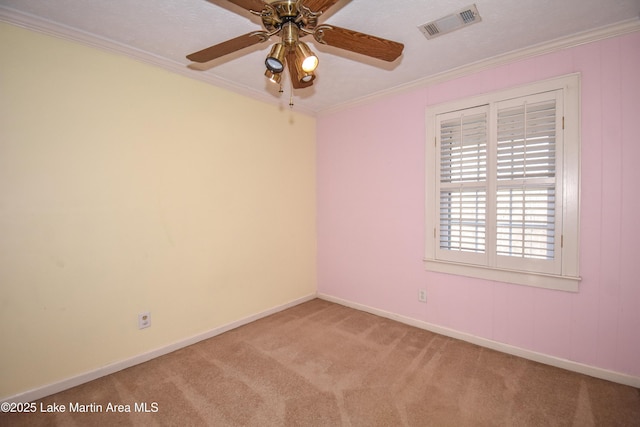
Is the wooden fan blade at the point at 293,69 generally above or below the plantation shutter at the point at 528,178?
above

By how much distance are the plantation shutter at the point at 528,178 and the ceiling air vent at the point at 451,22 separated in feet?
2.78

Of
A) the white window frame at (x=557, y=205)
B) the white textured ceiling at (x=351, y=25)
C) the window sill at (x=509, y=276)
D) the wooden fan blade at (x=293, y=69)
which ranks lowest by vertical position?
the window sill at (x=509, y=276)

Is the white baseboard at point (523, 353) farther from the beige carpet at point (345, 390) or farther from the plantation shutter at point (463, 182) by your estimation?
the plantation shutter at point (463, 182)

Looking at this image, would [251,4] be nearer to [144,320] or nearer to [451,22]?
[451,22]

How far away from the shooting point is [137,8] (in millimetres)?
1840

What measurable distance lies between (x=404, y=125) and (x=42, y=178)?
316 centimetres

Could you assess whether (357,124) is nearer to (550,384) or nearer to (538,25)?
(538,25)

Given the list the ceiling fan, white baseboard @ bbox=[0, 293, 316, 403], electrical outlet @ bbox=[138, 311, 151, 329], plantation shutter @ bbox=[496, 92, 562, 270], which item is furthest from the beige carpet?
the ceiling fan

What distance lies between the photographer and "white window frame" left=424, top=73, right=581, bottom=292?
2188 millimetres

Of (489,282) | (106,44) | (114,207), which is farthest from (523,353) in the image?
(106,44)

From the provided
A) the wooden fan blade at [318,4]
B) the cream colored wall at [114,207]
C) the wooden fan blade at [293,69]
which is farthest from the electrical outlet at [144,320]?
the wooden fan blade at [318,4]

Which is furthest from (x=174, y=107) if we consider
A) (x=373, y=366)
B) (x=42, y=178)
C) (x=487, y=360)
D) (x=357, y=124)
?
(x=487, y=360)

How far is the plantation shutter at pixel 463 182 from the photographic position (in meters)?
2.61

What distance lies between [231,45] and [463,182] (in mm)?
2258
